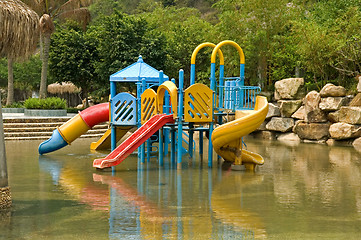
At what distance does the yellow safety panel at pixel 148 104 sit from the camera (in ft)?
47.1

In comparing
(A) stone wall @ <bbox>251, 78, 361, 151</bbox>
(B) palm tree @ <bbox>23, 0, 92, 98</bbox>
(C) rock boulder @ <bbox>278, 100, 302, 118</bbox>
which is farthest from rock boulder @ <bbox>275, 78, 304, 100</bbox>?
(B) palm tree @ <bbox>23, 0, 92, 98</bbox>

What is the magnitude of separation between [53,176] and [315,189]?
228 inches

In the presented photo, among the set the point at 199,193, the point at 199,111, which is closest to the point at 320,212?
the point at 199,193

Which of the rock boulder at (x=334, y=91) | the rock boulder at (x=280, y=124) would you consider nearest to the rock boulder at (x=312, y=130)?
the rock boulder at (x=280, y=124)

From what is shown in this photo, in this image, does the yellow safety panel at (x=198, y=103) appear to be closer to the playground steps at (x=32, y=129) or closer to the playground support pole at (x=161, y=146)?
the playground support pole at (x=161, y=146)

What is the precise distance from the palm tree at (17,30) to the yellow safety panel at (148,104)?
17.8ft

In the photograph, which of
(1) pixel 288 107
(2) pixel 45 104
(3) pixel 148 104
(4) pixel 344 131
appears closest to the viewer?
(3) pixel 148 104

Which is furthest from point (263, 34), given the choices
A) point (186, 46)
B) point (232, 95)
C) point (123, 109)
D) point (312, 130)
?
point (123, 109)

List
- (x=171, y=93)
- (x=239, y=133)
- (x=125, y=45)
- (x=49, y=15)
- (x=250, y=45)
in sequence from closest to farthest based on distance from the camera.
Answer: (x=239, y=133) → (x=171, y=93) → (x=250, y=45) → (x=125, y=45) → (x=49, y=15)

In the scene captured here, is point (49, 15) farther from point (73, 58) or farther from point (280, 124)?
point (280, 124)

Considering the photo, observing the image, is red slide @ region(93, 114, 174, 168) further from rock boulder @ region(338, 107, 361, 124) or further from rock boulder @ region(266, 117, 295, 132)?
rock boulder @ region(266, 117, 295, 132)

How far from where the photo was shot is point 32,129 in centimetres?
2239

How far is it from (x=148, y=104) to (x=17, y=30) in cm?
611

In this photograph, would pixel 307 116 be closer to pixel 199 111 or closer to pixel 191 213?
pixel 199 111
